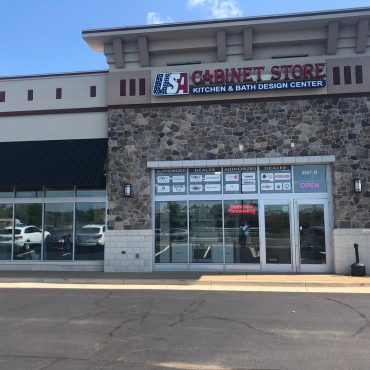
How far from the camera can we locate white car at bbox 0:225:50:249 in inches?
668

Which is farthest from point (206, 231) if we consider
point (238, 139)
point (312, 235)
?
point (312, 235)

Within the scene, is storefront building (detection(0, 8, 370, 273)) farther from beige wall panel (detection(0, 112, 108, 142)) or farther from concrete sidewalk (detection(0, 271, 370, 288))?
concrete sidewalk (detection(0, 271, 370, 288))

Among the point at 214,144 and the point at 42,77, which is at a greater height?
the point at 42,77

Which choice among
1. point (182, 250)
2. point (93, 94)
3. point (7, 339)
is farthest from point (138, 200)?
point (7, 339)

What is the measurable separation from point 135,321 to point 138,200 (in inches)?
306

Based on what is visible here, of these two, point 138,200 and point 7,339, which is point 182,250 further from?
point 7,339

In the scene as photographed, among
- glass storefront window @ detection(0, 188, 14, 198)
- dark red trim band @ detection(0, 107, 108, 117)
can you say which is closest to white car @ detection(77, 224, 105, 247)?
glass storefront window @ detection(0, 188, 14, 198)

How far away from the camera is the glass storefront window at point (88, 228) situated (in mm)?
16594

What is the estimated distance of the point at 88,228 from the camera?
1670 cm

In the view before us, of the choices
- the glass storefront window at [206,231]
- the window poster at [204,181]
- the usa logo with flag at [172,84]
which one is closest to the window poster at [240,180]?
the window poster at [204,181]

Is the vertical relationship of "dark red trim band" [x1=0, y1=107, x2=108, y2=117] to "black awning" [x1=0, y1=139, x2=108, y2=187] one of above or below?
above

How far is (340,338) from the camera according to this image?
738cm

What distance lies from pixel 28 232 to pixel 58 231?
3.96 feet

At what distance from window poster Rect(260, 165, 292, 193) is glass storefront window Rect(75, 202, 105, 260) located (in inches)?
228
